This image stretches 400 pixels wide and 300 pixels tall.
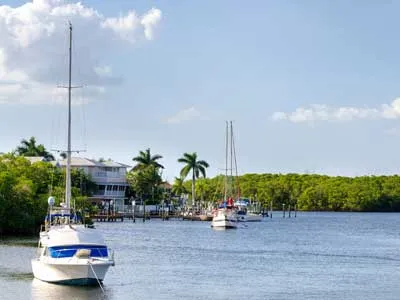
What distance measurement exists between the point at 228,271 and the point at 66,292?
671 inches

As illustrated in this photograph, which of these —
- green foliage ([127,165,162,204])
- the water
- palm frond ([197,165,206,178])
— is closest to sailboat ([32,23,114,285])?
the water

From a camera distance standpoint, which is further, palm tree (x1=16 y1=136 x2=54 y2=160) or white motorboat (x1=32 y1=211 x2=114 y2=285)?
palm tree (x1=16 y1=136 x2=54 y2=160)

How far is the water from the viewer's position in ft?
151

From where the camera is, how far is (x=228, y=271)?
58.5 metres

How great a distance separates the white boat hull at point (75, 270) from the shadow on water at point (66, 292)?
1.01 ft

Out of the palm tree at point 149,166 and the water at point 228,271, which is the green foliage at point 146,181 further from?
the water at point 228,271

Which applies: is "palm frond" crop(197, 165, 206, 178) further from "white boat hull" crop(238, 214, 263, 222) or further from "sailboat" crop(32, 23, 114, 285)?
"sailboat" crop(32, 23, 114, 285)

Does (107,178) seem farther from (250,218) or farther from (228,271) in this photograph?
(228,271)

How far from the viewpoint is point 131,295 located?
147ft

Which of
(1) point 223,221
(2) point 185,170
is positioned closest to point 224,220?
(1) point 223,221

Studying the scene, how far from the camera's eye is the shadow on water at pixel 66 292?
42.7 metres

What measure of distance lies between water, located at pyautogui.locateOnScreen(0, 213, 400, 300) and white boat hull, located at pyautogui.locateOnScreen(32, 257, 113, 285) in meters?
0.45

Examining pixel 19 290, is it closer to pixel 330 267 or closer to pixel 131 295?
pixel 131 295

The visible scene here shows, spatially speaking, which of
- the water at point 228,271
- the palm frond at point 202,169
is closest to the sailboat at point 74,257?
the water at point 228,271
